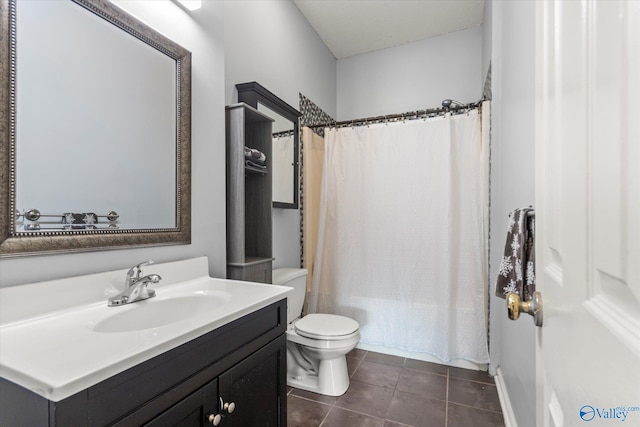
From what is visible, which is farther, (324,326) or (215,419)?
(324,326)

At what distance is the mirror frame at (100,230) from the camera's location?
0.86 meters

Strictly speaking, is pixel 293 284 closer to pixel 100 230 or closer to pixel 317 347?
pixel 317 347

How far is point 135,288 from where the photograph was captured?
1.10m

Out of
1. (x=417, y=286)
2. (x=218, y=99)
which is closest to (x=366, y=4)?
(x=218, y=99)

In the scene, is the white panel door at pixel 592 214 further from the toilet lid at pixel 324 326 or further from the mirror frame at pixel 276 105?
the mirror frame at pixel 276 105

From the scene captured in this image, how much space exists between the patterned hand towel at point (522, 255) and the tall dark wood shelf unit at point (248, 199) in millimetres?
1215

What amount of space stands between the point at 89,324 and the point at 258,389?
58cm

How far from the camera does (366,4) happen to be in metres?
2.54

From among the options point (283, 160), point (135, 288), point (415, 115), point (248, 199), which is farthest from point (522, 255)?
point (283, 160)

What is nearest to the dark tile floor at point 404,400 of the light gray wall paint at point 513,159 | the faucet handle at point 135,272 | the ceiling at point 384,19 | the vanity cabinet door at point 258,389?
the light gray wall paint at point 513,159

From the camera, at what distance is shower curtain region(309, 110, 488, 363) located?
2.23 metres

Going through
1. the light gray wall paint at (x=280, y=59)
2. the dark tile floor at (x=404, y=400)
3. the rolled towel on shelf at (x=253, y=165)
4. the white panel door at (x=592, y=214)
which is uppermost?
the light gray wall paint at (x=280, y=59)

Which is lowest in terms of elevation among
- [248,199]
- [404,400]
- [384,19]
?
[404,400]

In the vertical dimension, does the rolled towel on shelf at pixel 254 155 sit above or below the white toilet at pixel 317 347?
above
